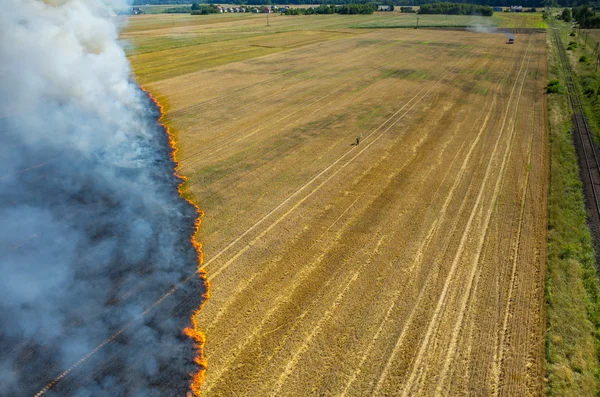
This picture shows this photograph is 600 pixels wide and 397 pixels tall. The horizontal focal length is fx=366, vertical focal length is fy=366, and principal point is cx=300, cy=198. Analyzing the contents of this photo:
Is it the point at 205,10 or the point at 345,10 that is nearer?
the point at 205,10

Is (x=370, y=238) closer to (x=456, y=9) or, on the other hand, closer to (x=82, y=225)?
(x=82, y=225)

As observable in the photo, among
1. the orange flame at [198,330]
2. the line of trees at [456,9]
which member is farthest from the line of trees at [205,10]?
the orange flame at [198,330]

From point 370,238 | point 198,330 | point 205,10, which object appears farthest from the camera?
point 205,10

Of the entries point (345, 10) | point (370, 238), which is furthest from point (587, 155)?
point (345, 10)

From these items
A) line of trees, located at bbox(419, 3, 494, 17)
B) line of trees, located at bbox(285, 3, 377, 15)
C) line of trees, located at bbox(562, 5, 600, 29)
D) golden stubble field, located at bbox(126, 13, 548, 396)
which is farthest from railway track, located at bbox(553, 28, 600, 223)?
line of trees, located at bbox(285, 3, 377, 15)

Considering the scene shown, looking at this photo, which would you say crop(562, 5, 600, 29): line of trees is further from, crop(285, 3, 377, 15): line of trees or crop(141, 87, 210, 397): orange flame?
crop(141, 87, 210, 397): orange flame

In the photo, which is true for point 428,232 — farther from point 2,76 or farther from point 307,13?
point 307,13

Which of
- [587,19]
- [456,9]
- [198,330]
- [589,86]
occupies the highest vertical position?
[456,9]
